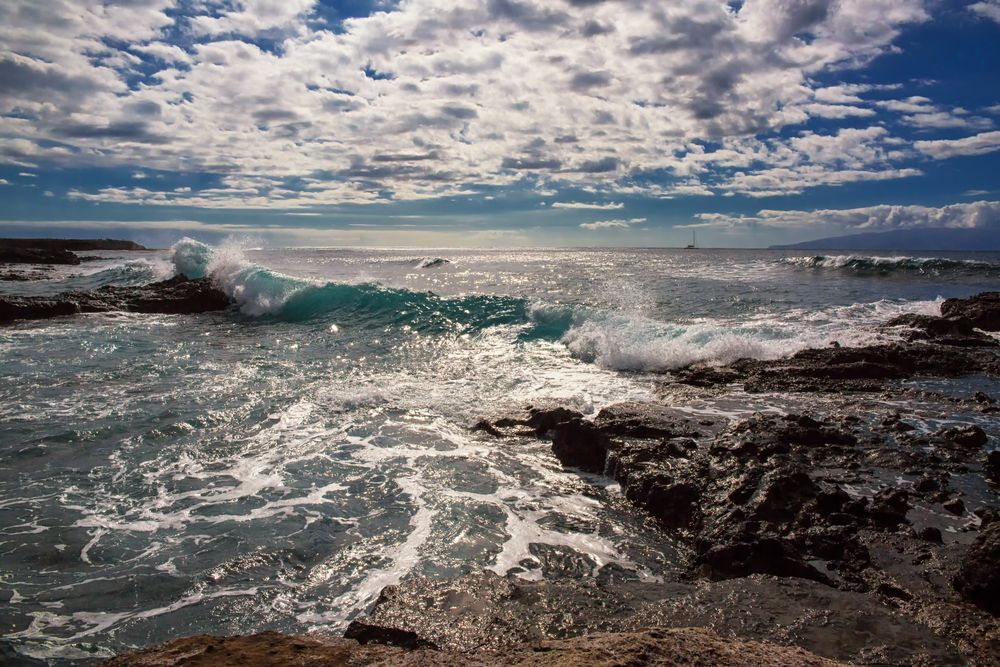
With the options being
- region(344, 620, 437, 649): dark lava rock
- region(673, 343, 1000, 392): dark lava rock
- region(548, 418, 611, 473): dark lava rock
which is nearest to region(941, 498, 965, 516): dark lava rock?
region(548, 418, 611, 473): dark lava rock

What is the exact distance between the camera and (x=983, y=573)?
13.1ft

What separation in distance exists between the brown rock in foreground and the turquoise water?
76 centimetres

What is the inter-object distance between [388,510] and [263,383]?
6321 mm

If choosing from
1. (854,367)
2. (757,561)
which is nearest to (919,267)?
(854,367)

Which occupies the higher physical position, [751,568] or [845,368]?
[845,368]

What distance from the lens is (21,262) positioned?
172 feet

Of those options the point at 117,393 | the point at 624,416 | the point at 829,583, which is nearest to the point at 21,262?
the point at 117,393

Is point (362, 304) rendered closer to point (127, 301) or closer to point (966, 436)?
point (127, 301)

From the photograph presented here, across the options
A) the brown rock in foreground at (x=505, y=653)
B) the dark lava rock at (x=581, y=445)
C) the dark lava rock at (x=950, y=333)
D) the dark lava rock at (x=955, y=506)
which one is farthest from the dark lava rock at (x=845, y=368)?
the brown rock in foreground at (x=505, y=653)

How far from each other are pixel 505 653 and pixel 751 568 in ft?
7.76

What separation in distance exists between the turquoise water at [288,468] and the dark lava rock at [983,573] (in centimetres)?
213

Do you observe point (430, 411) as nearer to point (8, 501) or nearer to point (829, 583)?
point (8, 501)

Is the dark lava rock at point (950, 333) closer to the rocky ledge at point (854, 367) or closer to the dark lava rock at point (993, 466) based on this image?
the rocky ledge at point (854, 367)

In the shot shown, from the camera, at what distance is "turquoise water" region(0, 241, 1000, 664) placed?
15.5 ft
